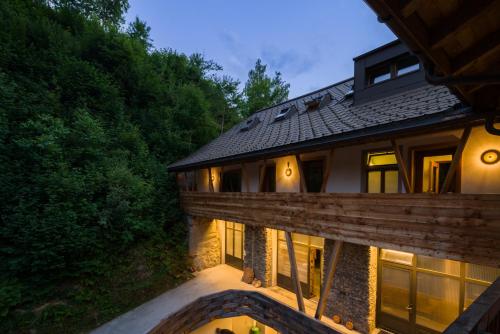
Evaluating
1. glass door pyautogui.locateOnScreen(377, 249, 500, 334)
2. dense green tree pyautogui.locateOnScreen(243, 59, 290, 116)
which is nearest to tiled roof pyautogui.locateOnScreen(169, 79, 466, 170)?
glass door pyautogui.locateOnScreen(377, 249, 500, 334)

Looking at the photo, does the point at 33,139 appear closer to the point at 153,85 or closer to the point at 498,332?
the point at 153,85

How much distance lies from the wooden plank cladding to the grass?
579cm

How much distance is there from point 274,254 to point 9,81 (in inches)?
508

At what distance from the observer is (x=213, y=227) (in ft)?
40.7

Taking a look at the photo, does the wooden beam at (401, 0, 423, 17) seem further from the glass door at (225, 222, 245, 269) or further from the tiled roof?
the glass door at (225, 222, 245, 269)

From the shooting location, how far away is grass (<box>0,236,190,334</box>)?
7.22m

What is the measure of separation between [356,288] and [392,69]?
676 centimetres

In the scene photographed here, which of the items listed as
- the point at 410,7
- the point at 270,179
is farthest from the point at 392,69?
the point at 410,7

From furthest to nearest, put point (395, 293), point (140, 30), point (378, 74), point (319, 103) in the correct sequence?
point (140, 30), point (319, 103), point (378, 74), point (395, 293)

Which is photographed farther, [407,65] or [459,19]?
[407,65]

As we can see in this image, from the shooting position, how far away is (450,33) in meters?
1.70

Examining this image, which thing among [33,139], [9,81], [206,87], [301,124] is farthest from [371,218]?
[206,87]

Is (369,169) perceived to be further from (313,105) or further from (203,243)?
(203,243)

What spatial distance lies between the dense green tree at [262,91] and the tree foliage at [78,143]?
8168mm
